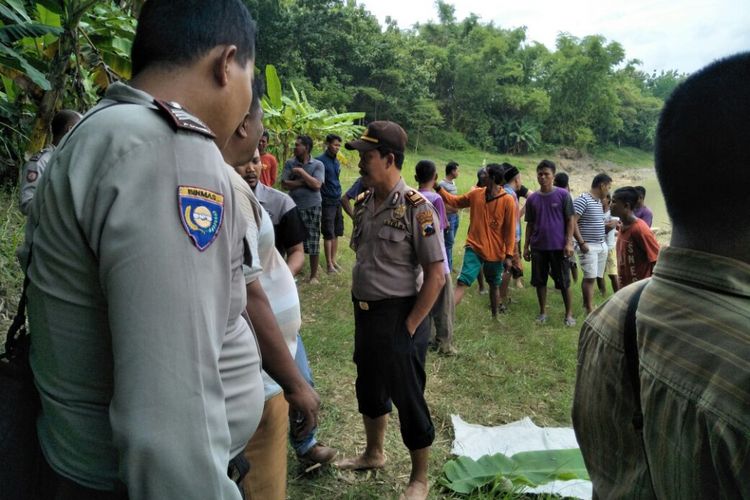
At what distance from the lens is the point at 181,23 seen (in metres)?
0.96

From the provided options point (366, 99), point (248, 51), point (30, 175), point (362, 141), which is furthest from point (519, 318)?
point (366, 99)

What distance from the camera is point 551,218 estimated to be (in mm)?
5758

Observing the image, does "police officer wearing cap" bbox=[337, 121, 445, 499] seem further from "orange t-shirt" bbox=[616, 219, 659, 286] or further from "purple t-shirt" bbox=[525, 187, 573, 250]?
"purple t-shirt" bbox=[525, 187, 573, 250]

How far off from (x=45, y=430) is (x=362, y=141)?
2.02 m

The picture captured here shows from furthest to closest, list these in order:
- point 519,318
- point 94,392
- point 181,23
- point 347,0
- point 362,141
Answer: point 347,0, point 519,318, point 362,141, point 181,23, point 94,392

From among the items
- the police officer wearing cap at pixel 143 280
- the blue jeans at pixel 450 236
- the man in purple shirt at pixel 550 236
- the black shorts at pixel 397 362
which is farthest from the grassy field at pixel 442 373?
the police officer wearing cap at pixel 143 280

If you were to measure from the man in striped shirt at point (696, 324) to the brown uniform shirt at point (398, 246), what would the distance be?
4.98 ft

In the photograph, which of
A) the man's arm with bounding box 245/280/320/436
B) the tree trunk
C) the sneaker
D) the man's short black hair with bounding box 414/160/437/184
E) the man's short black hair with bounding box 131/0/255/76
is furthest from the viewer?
the man's short black hair with bounding box 414/160/437/184

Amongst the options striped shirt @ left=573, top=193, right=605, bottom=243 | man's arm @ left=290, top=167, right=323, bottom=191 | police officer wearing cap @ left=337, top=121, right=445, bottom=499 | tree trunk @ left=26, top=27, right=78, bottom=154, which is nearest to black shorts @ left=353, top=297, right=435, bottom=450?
police officer wearing cap @ left=337, top=121, right=445, bottom=499

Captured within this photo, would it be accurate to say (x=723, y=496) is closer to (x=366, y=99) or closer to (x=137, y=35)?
(x=137, y=35)

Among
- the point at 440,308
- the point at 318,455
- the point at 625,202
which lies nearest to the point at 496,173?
the point at 625,202

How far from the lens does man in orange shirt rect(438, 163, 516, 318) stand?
5.57m

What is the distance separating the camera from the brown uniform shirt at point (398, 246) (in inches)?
99.7

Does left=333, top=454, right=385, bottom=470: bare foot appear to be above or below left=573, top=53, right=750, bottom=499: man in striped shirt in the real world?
below
